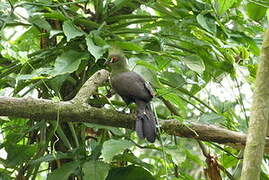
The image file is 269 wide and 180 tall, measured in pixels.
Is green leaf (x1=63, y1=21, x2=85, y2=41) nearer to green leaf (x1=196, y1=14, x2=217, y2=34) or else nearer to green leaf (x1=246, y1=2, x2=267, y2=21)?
green leaf (x1=196, y1=14, x2=217, y2=34)

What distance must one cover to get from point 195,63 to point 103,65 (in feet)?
1.49

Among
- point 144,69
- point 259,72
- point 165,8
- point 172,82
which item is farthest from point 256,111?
point 165,8

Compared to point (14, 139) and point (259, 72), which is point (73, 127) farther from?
point (259, 72)

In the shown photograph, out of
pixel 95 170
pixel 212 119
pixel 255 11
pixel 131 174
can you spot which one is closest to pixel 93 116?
pixel 95 170

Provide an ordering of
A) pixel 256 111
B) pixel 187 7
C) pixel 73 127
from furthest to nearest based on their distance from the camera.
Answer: pixel 187 7 < pixel 73 127 < pixel 256 111

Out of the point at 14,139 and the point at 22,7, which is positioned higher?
the point at 22,7

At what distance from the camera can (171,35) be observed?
2.21m

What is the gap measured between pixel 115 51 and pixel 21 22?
1.37 feet

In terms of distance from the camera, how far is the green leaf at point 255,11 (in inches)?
89.1

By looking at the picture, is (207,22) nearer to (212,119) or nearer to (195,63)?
(195,63)

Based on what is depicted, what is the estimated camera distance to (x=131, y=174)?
1.95 meters

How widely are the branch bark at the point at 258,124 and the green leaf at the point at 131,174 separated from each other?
25.8 inches

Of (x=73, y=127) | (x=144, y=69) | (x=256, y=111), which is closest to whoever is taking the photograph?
(x=256, y=111)

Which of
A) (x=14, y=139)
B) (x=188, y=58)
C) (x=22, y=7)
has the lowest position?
(x=14, y=139)
